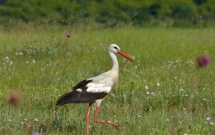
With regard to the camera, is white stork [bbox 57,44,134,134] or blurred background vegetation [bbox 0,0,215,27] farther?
blurred background vegetation [bbox 0,0,215,27]

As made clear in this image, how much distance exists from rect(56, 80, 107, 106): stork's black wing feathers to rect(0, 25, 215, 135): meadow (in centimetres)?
24

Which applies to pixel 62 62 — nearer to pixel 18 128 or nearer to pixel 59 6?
pixel 18 128

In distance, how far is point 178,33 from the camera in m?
15.4

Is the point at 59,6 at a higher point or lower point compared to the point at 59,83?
higher

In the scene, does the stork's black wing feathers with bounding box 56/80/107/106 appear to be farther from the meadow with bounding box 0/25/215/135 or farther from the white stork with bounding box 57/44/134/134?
the meadow with bounding box 0/25/215/135

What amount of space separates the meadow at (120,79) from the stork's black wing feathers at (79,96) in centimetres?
24

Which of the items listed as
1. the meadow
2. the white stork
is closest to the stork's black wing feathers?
the white stork

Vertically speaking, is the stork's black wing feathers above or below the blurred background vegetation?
below

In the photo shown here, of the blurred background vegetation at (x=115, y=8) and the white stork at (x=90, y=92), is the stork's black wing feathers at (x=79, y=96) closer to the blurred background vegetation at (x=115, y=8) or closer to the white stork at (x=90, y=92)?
the white stork at (x=90, y=92)

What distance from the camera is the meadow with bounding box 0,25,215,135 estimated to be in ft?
21.8

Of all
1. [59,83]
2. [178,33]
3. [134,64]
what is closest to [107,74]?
[59,83]

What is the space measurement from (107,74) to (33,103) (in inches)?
49.9

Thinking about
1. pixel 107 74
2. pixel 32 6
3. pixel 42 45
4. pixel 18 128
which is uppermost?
pixel 32 6

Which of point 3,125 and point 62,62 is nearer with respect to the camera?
point 3,125
